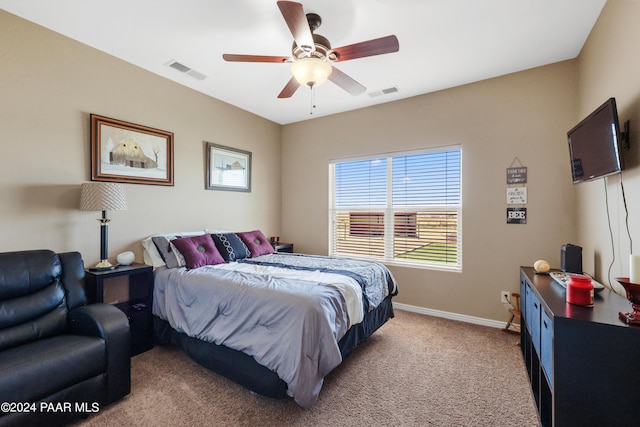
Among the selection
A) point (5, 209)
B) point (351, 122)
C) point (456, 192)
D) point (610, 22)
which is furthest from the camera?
point (351, 122)

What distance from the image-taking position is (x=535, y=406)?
1.93 meters

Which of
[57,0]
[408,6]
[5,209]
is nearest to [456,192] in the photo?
[408,6]

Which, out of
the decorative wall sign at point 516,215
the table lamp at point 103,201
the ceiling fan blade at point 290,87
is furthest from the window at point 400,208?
the table lamp at point 103,201

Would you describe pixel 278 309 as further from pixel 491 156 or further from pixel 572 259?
pixel 491 156

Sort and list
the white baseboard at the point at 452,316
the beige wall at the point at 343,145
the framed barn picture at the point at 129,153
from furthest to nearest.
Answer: the white baseboard at the point at 452,316
the framed barn picture at the point at 129,153
the beige wall at the point at 343,145

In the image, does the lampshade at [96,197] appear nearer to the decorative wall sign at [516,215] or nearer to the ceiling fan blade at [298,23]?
the ceiling fan blade at [298,23]

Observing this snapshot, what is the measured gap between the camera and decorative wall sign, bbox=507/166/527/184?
3051mm

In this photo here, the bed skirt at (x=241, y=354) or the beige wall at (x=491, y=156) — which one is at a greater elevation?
the beige wall at (x=491, y=156)

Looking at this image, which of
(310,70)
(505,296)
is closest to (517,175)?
(505,296)

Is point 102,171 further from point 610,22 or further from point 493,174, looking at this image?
point 610,22

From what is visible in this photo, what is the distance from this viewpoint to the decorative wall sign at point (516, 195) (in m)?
3.06

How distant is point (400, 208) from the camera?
392 cm

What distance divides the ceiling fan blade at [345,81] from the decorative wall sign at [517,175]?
1.93 metres

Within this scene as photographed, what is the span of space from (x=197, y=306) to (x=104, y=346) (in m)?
0.68
